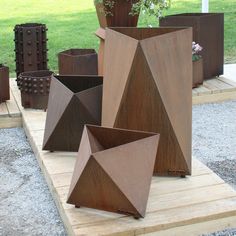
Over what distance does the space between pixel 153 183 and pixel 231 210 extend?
0.42 metres

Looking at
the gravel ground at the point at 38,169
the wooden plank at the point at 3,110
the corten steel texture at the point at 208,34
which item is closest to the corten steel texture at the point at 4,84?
the wooden plank at the point at 3,110

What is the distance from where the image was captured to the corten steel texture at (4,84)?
430cm

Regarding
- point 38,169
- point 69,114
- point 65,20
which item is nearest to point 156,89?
point 69,114

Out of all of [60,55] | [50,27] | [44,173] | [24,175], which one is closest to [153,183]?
[44,173]

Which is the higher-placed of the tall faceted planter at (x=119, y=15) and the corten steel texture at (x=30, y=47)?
the tall faceted planter at (x=119, y=15)

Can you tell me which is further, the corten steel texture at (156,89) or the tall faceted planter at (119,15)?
the tall faceted planter at (119,15)

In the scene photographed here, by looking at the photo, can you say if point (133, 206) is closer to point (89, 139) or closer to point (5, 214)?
point (89, 139)

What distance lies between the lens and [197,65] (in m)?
4.74

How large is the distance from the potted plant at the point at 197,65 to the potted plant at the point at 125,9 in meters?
0.47

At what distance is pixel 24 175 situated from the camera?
11.0 feet

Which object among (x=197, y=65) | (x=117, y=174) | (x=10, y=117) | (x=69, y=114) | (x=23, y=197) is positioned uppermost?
(x=197, y=65)

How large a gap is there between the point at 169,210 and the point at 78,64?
221 cm

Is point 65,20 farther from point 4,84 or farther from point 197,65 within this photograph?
point 4,84

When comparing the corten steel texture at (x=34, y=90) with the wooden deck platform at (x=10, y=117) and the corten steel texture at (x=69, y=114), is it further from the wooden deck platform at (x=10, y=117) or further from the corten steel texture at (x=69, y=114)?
the corten steel texture at (x=69, y=114)
